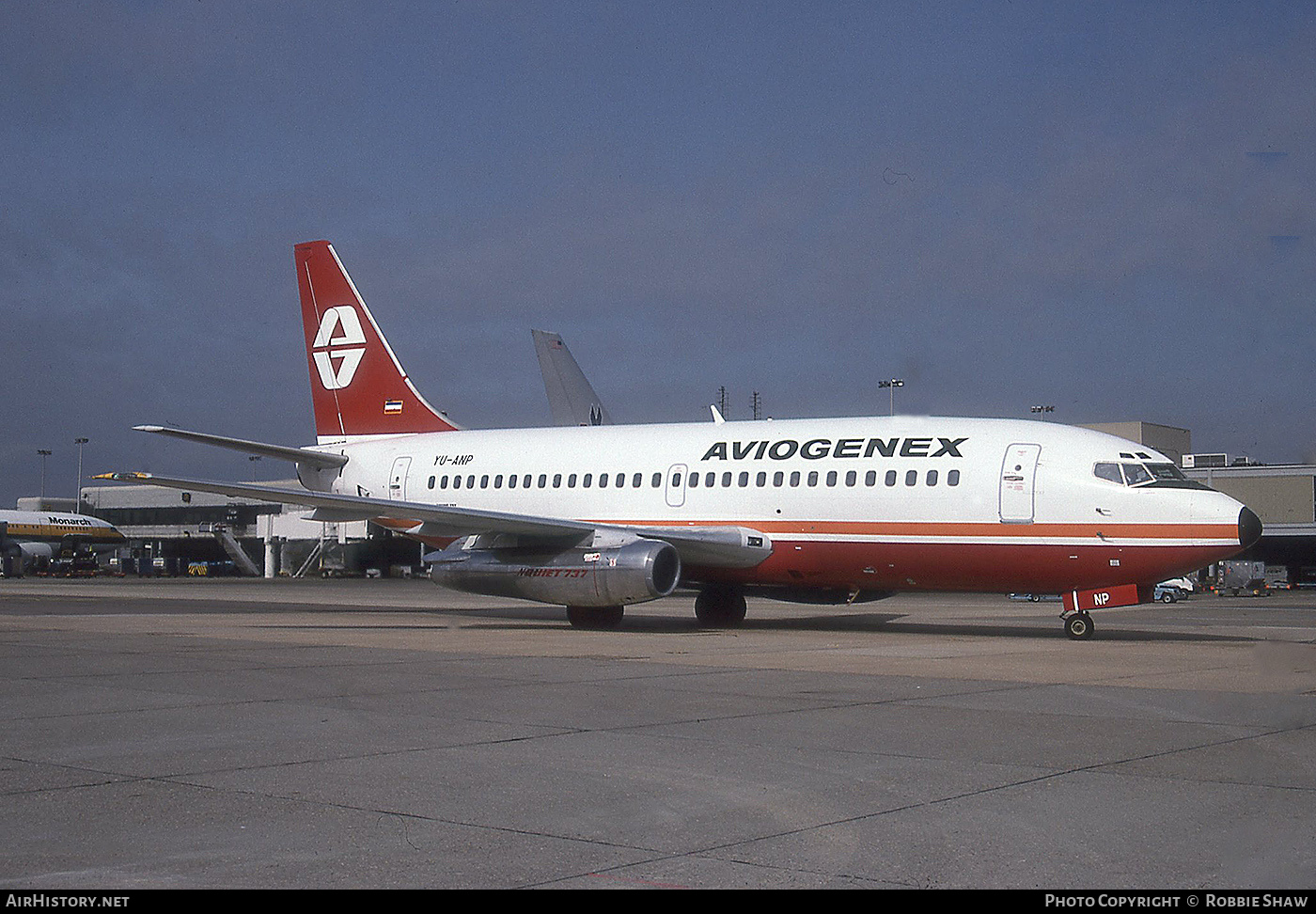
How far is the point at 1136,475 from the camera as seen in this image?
64.6 ft

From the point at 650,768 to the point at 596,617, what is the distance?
1504cm

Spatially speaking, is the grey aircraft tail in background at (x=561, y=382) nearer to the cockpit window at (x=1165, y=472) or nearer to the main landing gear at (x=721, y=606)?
the main landing gear at (x=721, y=606)

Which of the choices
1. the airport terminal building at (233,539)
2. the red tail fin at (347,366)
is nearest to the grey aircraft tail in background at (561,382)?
the airport terminal building at (233,539)

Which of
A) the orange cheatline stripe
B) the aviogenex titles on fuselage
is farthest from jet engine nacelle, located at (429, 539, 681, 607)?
the aviogenex titles on fuselage

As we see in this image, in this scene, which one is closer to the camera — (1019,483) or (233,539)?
(1019,483)

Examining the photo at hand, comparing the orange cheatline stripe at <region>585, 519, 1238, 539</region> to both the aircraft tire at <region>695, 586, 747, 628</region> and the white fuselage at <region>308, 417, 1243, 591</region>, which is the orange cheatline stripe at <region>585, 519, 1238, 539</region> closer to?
the white fuselage at <region>308, 417, 1243, 591</region>

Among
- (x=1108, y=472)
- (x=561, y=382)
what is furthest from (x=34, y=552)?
(x=1108, y=472)

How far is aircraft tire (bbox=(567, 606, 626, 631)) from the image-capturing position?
75.7 ft

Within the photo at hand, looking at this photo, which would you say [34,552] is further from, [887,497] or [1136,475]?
[1136,475]

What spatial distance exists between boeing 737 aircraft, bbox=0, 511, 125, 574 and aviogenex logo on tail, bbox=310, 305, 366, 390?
4976 cm

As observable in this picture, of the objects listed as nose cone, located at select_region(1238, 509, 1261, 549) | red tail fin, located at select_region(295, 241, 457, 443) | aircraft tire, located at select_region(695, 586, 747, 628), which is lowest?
aircraft tire, located at select_region(695, 586, 747, 628)

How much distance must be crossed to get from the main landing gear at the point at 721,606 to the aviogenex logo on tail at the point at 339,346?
10.5 meters

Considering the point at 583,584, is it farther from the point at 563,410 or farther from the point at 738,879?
the point at 563,410

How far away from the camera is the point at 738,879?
5496 mm
